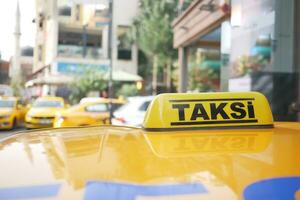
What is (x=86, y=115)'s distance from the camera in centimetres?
1243

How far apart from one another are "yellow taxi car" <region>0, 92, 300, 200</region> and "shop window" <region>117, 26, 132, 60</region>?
114ft

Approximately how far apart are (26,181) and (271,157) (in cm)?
75

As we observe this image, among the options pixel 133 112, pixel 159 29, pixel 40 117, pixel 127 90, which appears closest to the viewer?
pixel 133 112

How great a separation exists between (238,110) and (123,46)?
35.4 metres

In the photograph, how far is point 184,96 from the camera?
2174 mm

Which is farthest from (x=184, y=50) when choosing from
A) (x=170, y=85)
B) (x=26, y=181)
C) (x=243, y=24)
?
(x=170, y=85)

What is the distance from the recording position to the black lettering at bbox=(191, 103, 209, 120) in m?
2.08

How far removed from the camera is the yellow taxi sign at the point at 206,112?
2051 mm

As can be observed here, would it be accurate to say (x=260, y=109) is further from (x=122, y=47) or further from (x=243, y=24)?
(x=122, y=47)

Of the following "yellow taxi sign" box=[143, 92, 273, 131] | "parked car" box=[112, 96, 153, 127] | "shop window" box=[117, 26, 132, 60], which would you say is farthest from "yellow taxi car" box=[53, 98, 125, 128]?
"shop window" box=[117, 26, 132, 60]

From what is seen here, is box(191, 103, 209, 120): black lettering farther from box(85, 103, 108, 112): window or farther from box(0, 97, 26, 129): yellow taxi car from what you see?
box(0, 97, 26, 129): yellow taxi car

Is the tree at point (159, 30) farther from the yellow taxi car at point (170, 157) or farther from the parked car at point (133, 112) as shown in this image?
the yellow taxi car at point (170, 157)

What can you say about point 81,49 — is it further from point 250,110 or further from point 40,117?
point 250,110

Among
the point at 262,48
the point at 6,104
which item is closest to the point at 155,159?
the point at 262,48
